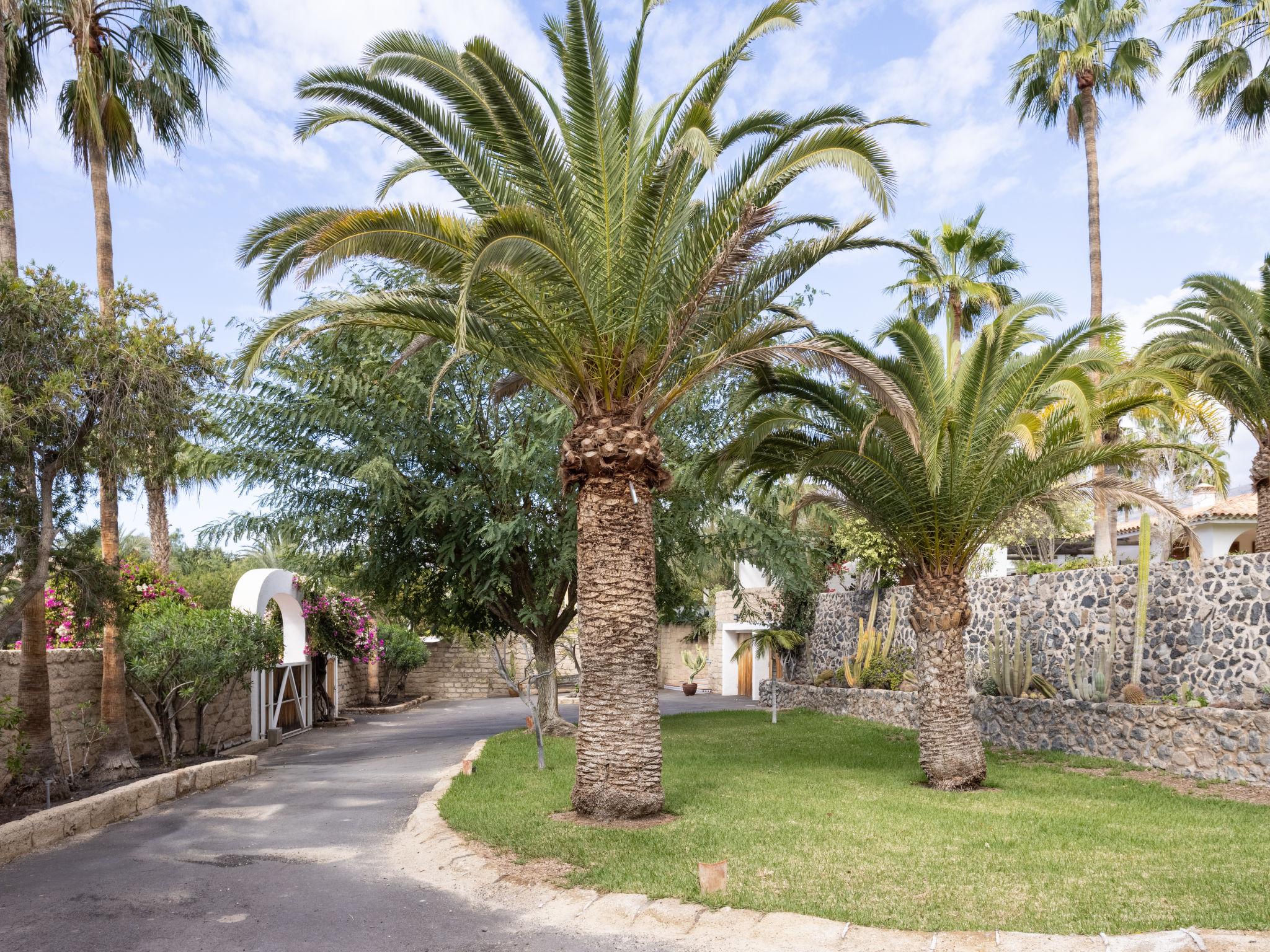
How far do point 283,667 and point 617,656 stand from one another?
498 inches

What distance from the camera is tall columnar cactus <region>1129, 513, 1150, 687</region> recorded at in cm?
1327

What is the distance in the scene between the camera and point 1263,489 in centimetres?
1492

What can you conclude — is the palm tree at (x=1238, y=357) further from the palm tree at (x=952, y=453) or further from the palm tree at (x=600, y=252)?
the palm tree at (x=600, y=252)

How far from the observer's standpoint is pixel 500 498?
16.6 m

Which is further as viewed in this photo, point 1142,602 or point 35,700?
point 1142,602

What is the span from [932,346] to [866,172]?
330cm

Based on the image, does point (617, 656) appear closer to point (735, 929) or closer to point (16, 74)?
point (735, 929)

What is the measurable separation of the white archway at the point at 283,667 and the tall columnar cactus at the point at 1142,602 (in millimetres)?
13505

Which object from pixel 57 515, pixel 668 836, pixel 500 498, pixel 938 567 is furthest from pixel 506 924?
pixel 500 498

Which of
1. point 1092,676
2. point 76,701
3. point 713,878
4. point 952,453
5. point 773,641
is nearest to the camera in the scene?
point 713,878

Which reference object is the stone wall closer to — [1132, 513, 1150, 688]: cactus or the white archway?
[1132, 513, 1150, 688]: cactus

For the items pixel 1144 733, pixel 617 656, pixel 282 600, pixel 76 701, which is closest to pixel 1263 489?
pixel 1144 733

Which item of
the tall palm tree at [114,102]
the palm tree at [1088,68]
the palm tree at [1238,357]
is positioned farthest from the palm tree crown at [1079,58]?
the tall palm tree at [114,102]

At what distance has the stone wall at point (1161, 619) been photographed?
12.0 meters
